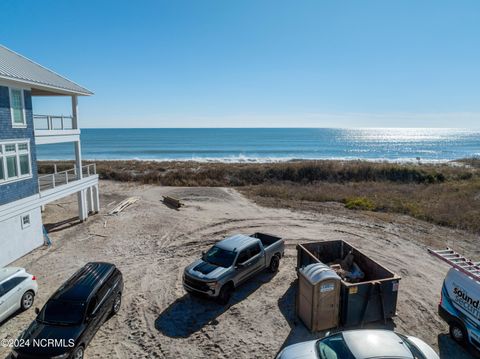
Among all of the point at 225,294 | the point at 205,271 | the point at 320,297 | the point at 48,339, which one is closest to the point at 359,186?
the point at 225,294

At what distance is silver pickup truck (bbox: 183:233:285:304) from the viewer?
10.0 metres

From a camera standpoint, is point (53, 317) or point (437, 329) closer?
Answer: point (53, 317)

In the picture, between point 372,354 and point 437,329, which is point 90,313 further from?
point 437,329

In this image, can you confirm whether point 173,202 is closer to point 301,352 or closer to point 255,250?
point 255,250

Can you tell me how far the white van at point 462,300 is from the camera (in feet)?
25.3

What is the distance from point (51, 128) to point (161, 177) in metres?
18.9

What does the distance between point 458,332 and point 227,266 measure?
21.9 feet

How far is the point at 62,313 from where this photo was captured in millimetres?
7902

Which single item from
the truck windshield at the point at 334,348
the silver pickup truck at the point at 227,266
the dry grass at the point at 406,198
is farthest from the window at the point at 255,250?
the dry grass at the point at 406,198

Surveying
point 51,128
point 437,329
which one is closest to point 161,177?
point 51,128

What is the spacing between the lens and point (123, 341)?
850 cm

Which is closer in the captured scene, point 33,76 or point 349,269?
point 349,269

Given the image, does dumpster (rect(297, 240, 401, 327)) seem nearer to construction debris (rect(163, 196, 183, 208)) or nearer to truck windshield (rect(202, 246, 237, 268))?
truck windshield (rect(202, 246, 237, 268))

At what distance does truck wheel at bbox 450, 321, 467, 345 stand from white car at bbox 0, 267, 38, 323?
1234 cm
